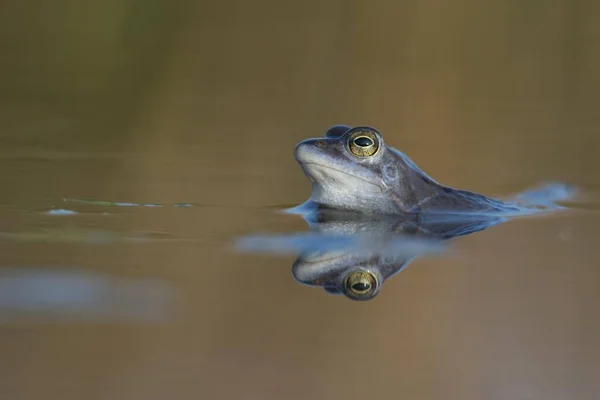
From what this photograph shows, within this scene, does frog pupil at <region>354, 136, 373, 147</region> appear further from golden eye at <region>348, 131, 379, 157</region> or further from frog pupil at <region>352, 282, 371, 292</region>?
frog pupil at <region>352, 282, 371, 292</region>

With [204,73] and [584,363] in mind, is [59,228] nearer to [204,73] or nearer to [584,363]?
[584,363]

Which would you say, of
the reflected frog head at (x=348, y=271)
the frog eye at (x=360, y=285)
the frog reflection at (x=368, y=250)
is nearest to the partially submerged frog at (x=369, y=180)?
the frog reflection at (x=368, y=250)

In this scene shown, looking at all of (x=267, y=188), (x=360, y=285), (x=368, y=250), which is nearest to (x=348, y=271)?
(x=360, y=285)

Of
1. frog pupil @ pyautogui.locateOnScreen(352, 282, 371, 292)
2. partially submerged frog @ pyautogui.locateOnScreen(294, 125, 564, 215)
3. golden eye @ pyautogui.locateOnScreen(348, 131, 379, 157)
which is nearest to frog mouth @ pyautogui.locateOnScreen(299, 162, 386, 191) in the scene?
partially submerged frog @ pyautogui.locateOnScreen(294, 125, 564, 215)

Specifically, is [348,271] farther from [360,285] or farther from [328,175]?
[328,175]

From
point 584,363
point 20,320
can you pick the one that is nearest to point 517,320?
point 584,363

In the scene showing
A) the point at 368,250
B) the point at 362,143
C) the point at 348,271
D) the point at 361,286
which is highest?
the point at 362,143
